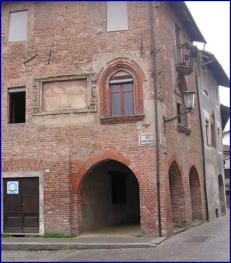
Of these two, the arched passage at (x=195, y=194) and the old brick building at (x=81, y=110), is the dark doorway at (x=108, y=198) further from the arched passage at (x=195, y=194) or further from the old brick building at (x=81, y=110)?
the arched passage at (x=195, y=194)

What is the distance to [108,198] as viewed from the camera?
59.9ft

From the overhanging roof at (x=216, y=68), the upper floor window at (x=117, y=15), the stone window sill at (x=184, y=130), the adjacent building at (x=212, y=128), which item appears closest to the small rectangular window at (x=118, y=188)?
Result: the stone window sill at (x=184, y=130)

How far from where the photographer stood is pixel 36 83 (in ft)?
52.0

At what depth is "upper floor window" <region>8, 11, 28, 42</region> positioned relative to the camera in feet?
54.1

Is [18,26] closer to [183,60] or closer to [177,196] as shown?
[183,60]

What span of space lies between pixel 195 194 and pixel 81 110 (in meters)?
7.74

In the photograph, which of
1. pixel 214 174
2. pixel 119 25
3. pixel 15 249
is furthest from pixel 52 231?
pixel 214 174

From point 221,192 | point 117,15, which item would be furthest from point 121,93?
point 221,192

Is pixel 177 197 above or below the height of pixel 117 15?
below

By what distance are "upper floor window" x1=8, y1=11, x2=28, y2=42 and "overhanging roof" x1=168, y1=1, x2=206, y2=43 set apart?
19.2 feet

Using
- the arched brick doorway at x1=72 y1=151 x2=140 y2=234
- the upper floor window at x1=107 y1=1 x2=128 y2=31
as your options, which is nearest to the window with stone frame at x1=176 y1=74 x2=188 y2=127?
the arched brick doorway at x1=72 y1=151 x2=140 y2=234

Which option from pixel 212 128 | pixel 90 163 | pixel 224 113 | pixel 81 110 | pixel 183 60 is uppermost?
pixel 183 60

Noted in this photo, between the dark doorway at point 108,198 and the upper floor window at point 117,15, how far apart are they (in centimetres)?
516

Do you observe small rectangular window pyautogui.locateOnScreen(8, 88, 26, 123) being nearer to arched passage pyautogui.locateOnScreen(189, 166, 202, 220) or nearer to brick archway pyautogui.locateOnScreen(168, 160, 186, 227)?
brick archway pyautogui.locateOnScreen(168, 160, 186, 227)
